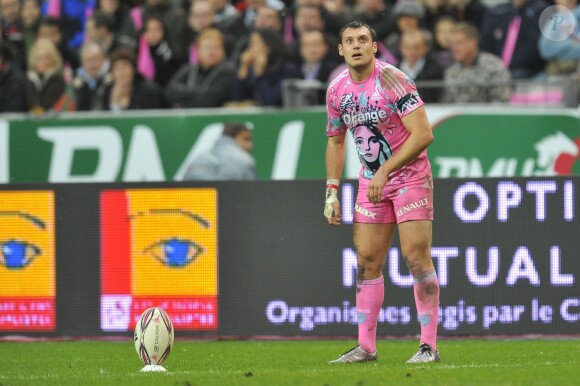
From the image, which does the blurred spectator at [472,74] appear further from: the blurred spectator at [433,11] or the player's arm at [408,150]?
the player's arm at [408,150]

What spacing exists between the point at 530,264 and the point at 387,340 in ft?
4.74

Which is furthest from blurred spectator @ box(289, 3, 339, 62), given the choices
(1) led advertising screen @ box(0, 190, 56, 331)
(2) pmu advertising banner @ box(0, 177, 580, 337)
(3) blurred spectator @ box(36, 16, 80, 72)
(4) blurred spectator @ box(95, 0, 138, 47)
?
(1) led advertising screen @ box(0, 190, 56, 331)

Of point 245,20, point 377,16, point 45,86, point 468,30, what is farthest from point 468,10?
point 45,86

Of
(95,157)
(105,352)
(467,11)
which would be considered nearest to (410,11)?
(467,11)

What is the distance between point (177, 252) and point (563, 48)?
5.35 metres

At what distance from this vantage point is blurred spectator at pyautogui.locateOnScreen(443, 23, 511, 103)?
14.1 meters

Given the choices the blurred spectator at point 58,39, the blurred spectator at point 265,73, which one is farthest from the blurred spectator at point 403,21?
the blurred spectator at point 58,39

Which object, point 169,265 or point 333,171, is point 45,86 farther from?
point 333,171

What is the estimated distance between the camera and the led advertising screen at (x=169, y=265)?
11547 mm

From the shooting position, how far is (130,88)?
15562mm

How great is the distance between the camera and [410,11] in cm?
1520

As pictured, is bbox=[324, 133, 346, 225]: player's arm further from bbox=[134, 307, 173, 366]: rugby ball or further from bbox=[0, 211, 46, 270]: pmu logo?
bbox=[0, 211, 46, 270]: pmu logo

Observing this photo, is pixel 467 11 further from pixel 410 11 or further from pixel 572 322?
pixel 572 322

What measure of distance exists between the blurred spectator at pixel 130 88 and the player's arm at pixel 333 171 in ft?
22.3
